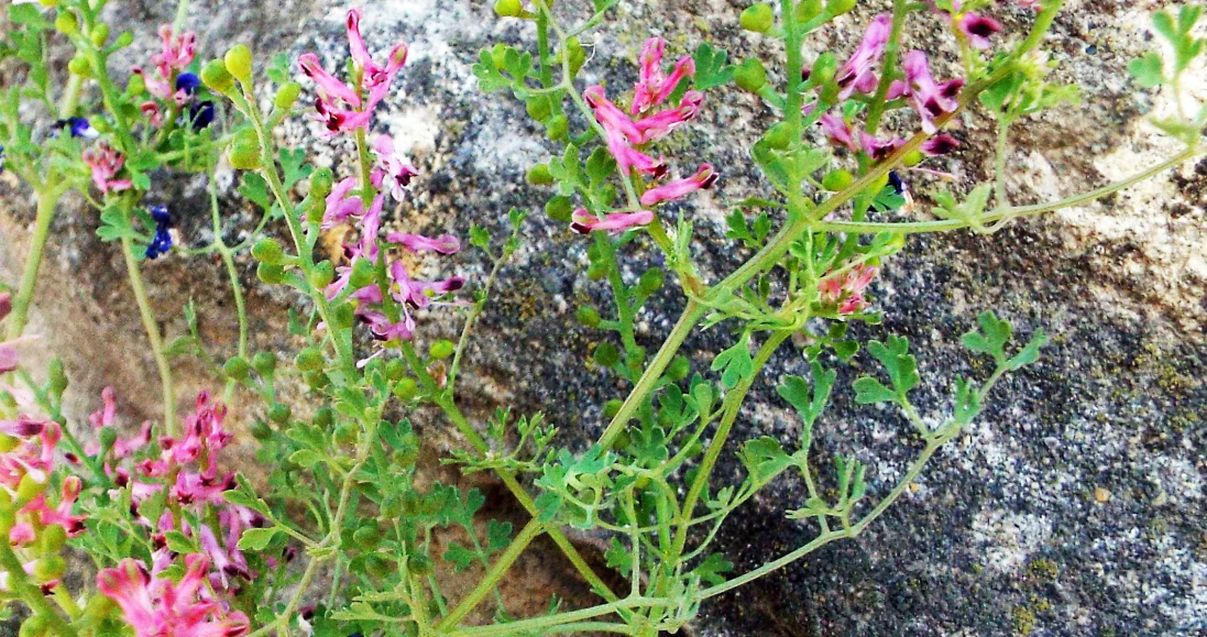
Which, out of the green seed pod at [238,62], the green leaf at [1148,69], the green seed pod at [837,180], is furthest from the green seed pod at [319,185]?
the green leaf at [1148,69]

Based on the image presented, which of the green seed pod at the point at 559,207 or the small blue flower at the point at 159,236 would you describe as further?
the small blue flower at the point at 159,236

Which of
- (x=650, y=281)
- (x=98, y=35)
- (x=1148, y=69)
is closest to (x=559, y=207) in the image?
(x=650, y=281)

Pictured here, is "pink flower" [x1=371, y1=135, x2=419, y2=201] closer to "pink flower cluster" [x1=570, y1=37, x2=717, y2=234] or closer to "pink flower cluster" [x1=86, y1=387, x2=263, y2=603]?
"pink flower cluster" [x1=570, y1=37, x2=717, y2=234]

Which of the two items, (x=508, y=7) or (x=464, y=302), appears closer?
(x=508, y=7)

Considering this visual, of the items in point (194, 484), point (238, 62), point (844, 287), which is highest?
point (238, 62)

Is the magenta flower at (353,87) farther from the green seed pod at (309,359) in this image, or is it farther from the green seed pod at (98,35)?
the green seed pod at (98,35)

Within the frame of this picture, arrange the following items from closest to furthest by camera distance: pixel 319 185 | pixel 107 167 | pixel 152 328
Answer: pixel 319 185 < pixel 107 167 < pixel 152 328

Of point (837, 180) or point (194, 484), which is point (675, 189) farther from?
point (194, 484)

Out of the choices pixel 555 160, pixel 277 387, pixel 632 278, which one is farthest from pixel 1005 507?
pixel 277 387
